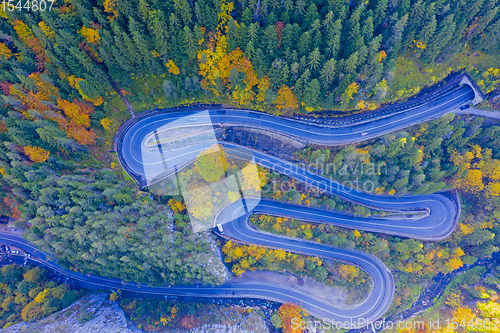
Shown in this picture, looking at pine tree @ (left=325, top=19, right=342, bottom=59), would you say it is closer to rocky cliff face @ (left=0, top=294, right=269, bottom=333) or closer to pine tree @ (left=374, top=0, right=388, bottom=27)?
pine tree @ (left=374, top=0, right=388, bottom=27)

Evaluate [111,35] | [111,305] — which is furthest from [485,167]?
[111,305]

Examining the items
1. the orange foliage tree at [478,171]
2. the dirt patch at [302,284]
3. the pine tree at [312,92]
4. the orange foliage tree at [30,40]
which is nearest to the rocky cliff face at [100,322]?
the dirt patch at [302,284]

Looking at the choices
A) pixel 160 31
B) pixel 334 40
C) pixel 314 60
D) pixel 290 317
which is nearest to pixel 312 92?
pixel 314 60

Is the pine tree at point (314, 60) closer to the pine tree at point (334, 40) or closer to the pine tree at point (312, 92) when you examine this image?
the pine tree at point (334, 40)

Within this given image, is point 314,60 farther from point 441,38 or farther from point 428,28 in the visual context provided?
point 441,38

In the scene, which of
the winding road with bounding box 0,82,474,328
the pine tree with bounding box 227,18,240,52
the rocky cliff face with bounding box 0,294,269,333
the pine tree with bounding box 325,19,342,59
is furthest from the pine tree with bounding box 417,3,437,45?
the rocky cliff face with bounding box 0,294,269,333

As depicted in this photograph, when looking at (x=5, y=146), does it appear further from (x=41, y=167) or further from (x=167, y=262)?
(x=167, y=262)

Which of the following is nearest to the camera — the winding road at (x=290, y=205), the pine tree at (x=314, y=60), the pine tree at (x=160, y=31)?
the pine tree at (x=160, y=31)
